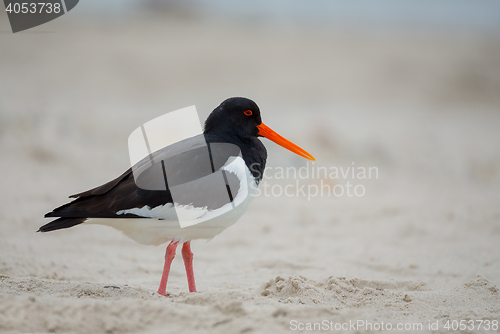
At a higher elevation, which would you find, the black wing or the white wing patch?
the black wing

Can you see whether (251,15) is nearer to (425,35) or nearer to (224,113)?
(425,35)

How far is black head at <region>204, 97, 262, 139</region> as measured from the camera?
15.3ft

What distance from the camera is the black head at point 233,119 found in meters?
4.68

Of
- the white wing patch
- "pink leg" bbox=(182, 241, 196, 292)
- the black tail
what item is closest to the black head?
the white wing patch

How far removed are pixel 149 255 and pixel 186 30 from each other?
21.8 meters

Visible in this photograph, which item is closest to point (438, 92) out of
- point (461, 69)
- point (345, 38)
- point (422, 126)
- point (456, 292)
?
point (461, 69)

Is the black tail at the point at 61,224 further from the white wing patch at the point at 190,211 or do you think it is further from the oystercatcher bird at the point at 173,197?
the white wing patch at the point at 190,211

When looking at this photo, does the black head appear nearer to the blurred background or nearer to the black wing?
the black wing

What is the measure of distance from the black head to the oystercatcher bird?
32cm

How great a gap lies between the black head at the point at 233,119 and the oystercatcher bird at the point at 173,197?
0.32m

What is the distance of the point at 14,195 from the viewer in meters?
7.50

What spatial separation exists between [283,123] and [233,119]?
8663mm

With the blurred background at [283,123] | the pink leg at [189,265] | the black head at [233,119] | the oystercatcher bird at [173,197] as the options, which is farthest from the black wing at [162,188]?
the blurred background at [283,123]

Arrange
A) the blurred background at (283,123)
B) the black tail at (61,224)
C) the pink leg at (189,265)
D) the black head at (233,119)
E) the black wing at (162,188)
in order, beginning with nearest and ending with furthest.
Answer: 1. the black tail at (61,224)
2. the black wing at (162,188)
3. the pink leg at (189,265)
4. the black head at (233,119)
5. the blurred background at (283,123)
